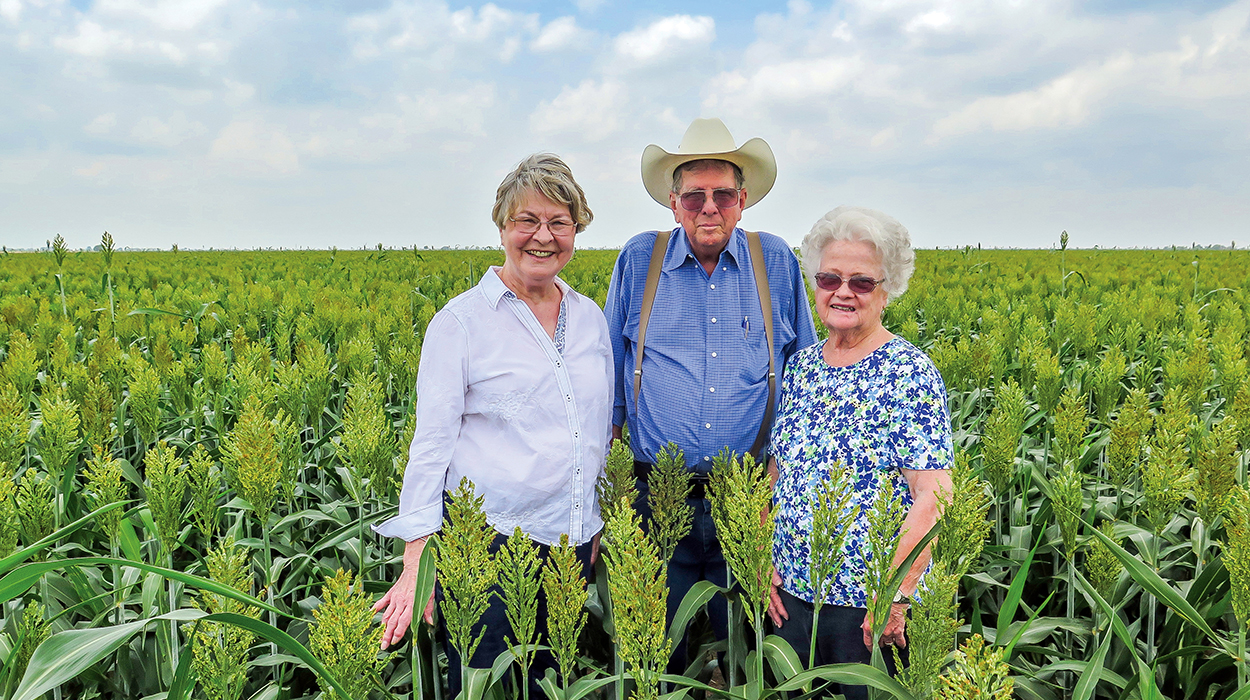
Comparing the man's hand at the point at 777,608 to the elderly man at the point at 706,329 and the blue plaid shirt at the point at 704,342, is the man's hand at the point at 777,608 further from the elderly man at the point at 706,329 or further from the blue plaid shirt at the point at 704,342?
the blue plaid shirt at the point at 704,342

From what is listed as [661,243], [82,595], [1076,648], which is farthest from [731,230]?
[82,595]

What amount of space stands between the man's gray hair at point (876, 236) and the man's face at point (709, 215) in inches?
17.4

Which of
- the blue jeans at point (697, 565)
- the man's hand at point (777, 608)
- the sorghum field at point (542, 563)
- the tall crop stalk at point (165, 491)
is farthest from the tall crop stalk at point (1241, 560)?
the tall crop stalk at point (165, 491)

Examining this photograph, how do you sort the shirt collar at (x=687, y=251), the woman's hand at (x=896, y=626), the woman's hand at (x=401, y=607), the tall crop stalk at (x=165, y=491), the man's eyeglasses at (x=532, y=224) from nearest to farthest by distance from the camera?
the tall crop stalk at (x=165, y=491) < the woman's hand at (x=401, y=607) < the woman's hand at (x=896, y=626) < the man's eyeglasses at (x=532, y=224) < the shirt collar at (x=687, y=251)

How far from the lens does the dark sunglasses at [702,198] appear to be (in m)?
2.85

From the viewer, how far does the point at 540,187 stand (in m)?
2.32

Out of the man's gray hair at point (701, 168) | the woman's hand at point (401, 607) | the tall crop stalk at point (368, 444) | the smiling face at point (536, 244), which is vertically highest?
the man's gray hair at point (701, 168)

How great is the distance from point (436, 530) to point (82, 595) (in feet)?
4.29

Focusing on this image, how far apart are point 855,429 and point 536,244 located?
1198 millimetres

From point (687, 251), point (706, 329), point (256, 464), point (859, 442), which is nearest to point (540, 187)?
point (687, 251)

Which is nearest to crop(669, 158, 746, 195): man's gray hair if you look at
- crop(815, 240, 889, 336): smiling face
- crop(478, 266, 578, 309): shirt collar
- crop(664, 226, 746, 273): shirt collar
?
crop(664, 226, 746, 273): shirt collar

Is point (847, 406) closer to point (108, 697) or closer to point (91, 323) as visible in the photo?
point (108, 697)

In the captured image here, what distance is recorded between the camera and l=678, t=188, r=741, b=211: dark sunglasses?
2852 millimetres

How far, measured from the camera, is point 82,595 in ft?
7.76
